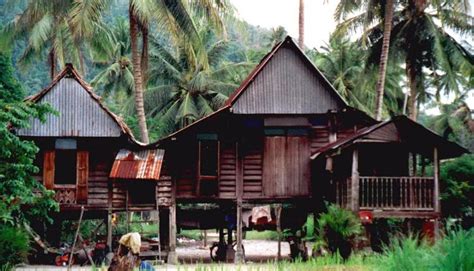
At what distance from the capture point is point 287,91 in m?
22.5

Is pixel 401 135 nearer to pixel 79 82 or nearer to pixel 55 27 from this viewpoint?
pixel 79 82

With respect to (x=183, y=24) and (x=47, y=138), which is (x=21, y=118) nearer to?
(x=47, y=138)

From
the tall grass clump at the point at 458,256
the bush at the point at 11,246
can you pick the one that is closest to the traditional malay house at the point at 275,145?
the bush at the point at 11,246

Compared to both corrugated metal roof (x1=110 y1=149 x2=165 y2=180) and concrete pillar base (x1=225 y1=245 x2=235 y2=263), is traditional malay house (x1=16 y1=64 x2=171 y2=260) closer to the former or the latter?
corrugated metal roof (x1=110 y1=149 x2=165 y2=180)

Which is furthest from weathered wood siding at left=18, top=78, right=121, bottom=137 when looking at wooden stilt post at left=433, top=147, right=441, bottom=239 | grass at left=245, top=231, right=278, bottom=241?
grass at left=245, top=231, right=278, bottom=241

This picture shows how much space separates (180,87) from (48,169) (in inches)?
567

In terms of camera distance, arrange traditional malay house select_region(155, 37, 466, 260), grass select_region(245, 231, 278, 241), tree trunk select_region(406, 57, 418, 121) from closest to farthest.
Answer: traditional malay house select_region(155, 37, 466, 260), tree trunk select_region(406, 57, 418, 121), grass select_region(245, 231, 278, 241)

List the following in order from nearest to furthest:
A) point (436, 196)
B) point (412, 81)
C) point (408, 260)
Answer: point (408, 260) → point (436, 196) → point (412, 81)

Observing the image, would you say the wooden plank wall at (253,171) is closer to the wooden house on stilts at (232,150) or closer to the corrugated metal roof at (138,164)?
the wooden house on stilts at (232,150)

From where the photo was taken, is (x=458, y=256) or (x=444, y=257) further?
(x=444, y=257)

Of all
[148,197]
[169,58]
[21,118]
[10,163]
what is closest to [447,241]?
[10,163]

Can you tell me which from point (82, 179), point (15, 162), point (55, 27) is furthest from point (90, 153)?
point (55, 27)

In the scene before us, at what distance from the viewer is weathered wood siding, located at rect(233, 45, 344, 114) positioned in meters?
22.3

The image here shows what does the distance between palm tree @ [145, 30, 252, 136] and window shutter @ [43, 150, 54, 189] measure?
12.1 m
